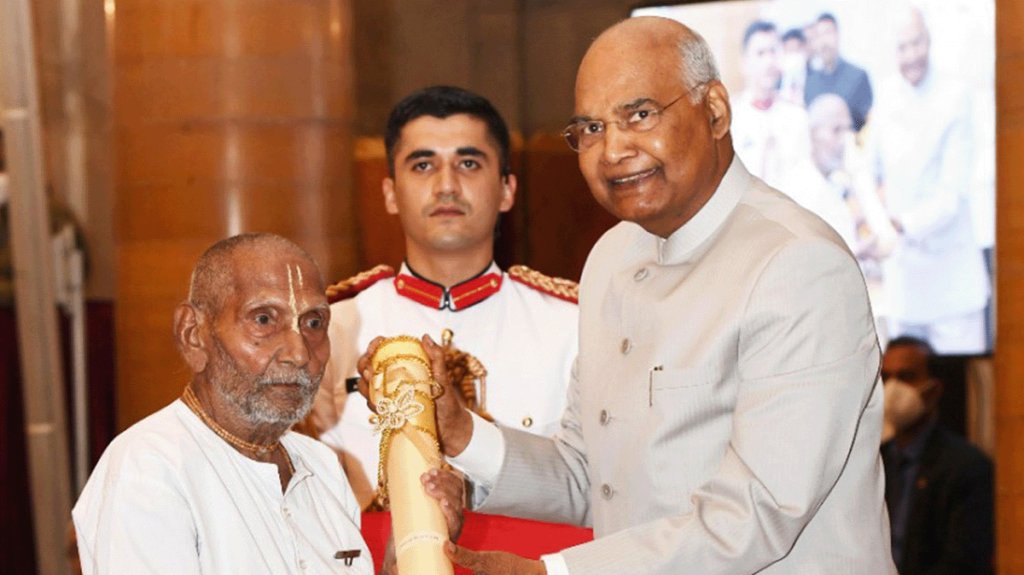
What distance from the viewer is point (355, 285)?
419cm

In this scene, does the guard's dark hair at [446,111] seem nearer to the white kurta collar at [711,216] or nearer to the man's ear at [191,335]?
the white kurta collar at [711,216]

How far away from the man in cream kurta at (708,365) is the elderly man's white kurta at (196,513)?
0.30 metres

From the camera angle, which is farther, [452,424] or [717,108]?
[452,424]

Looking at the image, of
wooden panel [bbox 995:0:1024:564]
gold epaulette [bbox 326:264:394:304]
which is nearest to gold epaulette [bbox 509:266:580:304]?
gold epaulette [bbox 326:264:394:304]

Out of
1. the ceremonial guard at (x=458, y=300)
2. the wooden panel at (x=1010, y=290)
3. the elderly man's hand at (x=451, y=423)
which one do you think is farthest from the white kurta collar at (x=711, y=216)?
the wooden panel at (x=1010, y=290)

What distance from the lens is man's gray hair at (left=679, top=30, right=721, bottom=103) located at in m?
2.86

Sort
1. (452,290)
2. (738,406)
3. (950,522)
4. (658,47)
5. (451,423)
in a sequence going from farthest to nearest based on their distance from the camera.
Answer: (950,522) < (452,290) < (451,423) < (658,47) < (738,406)

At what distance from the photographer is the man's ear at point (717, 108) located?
2898 mm

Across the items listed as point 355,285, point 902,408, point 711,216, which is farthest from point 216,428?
point 902,408

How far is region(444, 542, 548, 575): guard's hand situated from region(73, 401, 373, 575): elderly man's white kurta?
0.24m

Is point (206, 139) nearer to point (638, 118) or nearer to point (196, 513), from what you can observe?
point (638, 118)

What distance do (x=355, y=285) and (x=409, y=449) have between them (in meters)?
1.50

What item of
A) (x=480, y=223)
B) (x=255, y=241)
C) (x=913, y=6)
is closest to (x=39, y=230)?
(x=480, y=223)

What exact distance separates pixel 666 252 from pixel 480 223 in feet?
3.40
